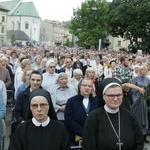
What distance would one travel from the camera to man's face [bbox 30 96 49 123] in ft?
11.8

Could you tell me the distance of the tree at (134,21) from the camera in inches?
2039

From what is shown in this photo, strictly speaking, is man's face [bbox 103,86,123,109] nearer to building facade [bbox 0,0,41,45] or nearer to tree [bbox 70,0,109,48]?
tree [bbox 70,0,109,48]

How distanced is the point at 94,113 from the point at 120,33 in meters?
53.9

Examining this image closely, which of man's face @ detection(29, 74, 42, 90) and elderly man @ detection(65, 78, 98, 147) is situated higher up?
man's face @ detection(29, 74, 42, 90)

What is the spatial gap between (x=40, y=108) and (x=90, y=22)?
61722mm

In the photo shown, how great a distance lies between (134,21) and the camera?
53.1 metres

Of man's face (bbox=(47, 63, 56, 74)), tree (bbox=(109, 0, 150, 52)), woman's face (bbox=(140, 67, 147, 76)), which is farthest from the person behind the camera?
tree (bbox=(109, 0, 150, 52))

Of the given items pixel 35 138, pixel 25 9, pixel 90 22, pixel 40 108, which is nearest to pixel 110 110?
pixel 40 108

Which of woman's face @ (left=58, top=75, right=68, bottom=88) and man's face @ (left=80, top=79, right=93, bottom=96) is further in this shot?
woman's face @ (left=58, top=75, right=68, bottom=88)

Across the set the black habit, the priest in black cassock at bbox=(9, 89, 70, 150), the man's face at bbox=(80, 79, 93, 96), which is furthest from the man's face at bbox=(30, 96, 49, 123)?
A: the man's face at bbox=(80, 79, 93, 96)

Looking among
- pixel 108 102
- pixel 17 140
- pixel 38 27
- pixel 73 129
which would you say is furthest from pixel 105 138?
pixel 38 27

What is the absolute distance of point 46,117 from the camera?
3703 millimetres

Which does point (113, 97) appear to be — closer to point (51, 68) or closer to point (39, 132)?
point (39, 132)

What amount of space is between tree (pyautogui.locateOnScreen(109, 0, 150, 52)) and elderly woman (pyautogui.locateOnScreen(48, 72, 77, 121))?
4685 cm
